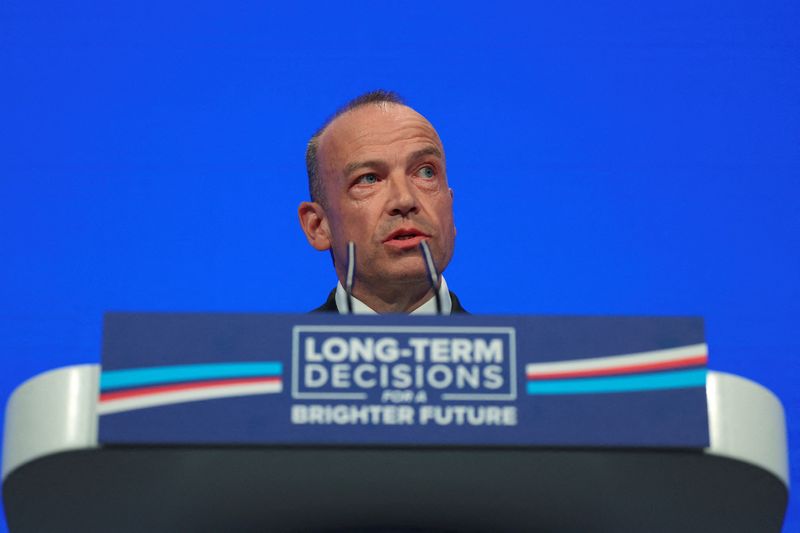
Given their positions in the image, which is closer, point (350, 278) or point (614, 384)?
point (614, 384)

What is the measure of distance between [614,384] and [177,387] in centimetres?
33

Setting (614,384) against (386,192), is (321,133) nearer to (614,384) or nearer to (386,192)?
(386,192)

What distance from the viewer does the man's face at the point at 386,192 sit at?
1.85m

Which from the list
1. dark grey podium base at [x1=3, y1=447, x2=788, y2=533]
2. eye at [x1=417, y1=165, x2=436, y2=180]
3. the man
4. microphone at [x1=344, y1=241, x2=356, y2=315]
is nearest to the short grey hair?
the man

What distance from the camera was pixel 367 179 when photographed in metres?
1.93

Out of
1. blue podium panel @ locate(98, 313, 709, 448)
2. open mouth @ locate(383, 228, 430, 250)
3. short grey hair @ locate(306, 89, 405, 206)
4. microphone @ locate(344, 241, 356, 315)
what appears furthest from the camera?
short grey hair @ locate(306, 89, 405, 206)

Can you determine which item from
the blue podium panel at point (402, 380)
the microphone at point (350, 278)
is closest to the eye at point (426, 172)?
the microphone at point (350, 278)

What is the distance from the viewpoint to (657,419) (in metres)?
0.95

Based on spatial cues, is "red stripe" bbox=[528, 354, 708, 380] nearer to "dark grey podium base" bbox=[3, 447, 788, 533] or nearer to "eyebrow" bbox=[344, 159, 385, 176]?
"dark grey podium base" bbox=[3, 447, 788, 533]

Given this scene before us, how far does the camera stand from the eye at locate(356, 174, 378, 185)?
1.93m

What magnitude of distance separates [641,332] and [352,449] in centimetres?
24

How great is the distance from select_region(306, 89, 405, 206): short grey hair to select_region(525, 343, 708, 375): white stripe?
111 centimetres

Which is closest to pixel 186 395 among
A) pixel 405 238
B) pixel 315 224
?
pixel 405 238

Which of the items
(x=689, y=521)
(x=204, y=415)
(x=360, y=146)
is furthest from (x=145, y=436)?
(x=360, y=146)
